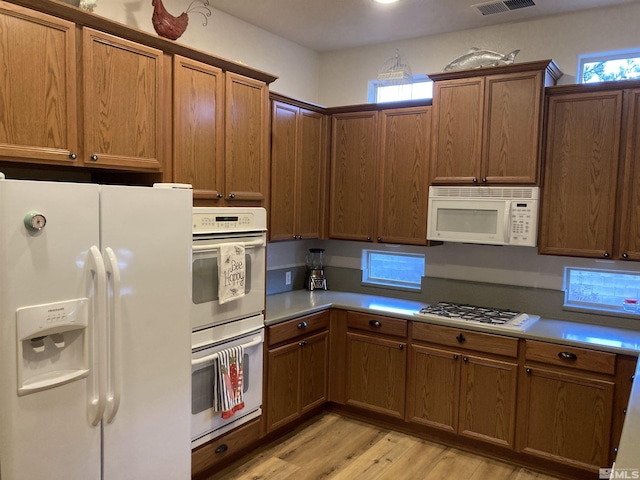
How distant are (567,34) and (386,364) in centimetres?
259

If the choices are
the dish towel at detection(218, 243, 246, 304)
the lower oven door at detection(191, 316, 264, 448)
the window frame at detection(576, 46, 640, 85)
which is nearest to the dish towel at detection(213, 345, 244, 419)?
the lower oven door at detection(191, 316, 264, 448)

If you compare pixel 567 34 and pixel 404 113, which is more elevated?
pixel 567 34

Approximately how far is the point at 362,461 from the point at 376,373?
2.13 ft

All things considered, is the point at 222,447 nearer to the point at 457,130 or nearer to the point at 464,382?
the point at 464,382

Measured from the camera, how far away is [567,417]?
296 centimetres

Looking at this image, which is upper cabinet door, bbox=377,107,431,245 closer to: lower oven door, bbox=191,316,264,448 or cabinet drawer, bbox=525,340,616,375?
cabinet drawer, bbox=525,340,616,375

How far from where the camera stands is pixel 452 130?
11.4ft

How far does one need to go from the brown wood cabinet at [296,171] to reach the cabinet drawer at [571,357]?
5.91 ft

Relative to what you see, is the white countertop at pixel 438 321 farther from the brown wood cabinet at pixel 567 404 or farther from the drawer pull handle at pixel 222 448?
the drawer pull handle at pixel 222 448

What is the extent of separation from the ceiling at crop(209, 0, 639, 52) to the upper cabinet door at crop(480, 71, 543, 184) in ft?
1.74

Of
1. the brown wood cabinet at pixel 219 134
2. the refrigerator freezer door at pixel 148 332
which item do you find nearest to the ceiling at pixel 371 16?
the brown wood cabinet at pixel 219 134

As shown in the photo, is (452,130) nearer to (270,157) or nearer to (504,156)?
(504,156)

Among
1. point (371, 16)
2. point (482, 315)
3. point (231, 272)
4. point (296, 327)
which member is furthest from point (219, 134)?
point (482, 315)

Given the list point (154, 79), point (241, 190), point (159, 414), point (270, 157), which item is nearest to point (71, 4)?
point (154, 79)
